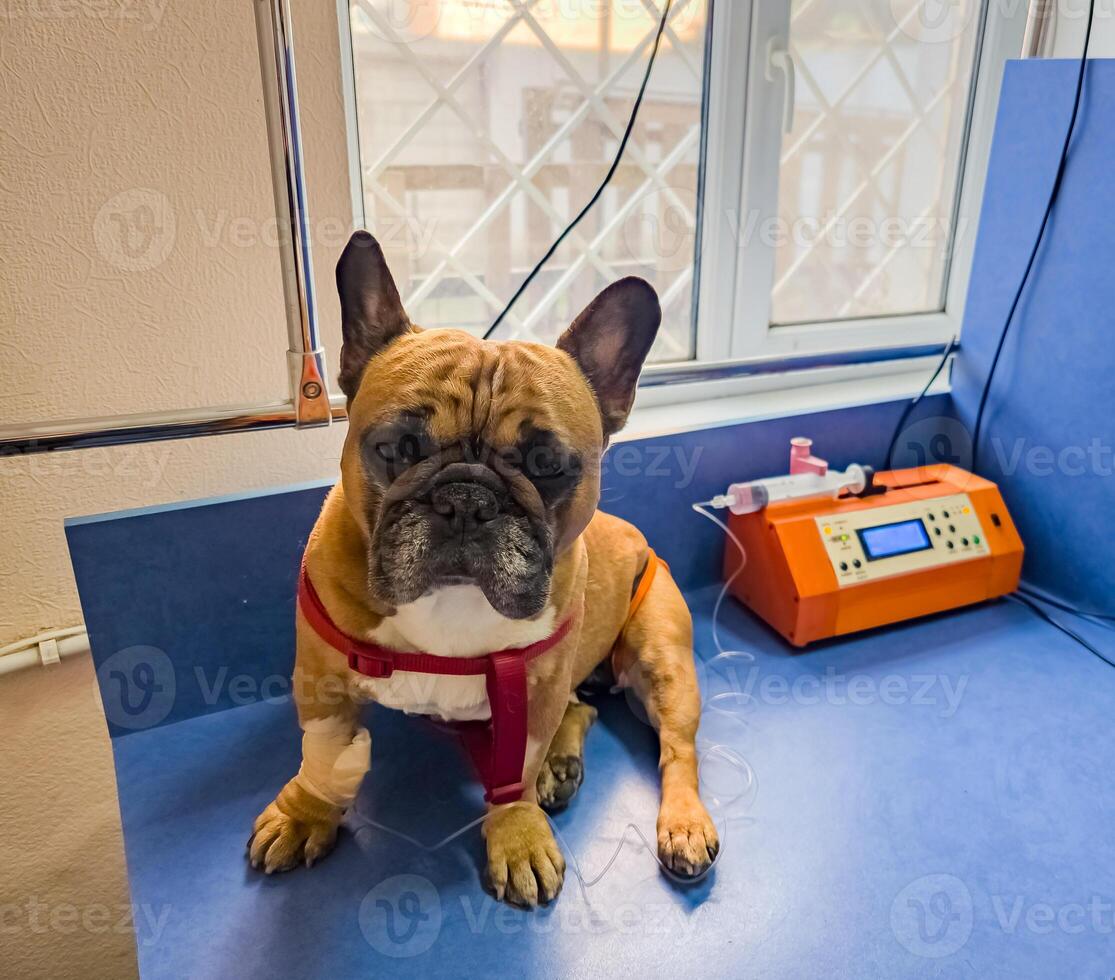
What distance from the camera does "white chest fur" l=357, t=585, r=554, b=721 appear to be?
0.73 meters

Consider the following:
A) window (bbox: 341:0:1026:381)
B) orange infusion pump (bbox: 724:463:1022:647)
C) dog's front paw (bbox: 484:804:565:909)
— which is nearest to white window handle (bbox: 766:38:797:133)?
window (bbox: 341:0:1026:381)

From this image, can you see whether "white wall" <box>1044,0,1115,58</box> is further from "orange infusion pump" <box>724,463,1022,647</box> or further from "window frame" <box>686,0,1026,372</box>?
"orange infusion pump" <box>724,463,1022,647</box>

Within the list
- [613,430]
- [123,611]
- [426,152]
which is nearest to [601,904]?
[613,430]

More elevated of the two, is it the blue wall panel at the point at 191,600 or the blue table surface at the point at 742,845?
the blue wall panel at the point at 191,600

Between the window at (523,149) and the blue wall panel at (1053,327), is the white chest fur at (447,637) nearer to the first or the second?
the window at (523,149)

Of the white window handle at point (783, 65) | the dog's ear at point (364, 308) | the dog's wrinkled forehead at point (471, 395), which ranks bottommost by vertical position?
the dog's wrinkled forehead at point (471, 395)

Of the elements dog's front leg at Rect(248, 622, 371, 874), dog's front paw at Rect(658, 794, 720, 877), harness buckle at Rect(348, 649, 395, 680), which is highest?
harness buckle at Rect(348, 649, 395, 680)

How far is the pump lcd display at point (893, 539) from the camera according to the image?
1122 mm

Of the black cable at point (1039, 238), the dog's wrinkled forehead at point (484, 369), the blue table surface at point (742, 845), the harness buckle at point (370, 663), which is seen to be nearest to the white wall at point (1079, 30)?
the black cable at point (1039, 238)

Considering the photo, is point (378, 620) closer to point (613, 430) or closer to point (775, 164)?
point (613, 430)

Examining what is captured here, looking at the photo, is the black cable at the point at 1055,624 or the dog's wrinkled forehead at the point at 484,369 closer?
the dog's wrinkled forehead at the point at 484,369

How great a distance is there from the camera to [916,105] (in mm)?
1527

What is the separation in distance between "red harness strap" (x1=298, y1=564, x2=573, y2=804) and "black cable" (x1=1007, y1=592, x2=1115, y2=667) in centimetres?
76

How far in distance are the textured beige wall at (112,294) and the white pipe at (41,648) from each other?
0.01m
